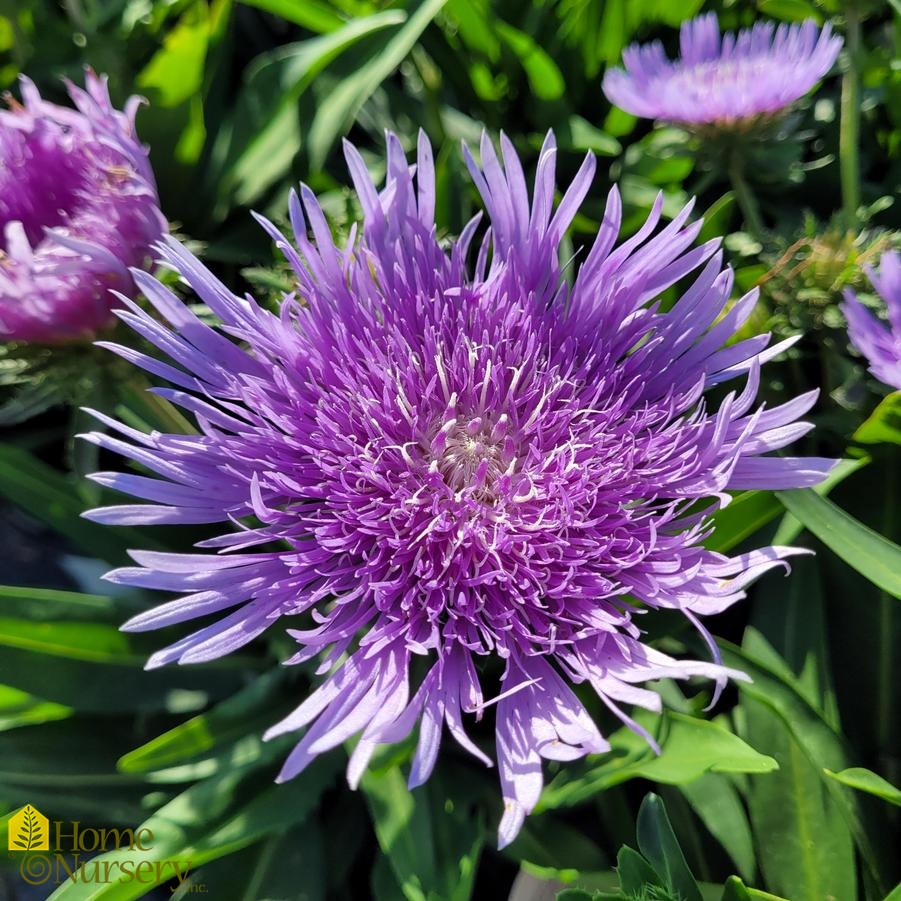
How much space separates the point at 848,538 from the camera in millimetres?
1018

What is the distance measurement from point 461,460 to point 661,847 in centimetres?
53

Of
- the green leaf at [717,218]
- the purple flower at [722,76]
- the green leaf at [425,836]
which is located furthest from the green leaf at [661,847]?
the purple flower at [722,76]

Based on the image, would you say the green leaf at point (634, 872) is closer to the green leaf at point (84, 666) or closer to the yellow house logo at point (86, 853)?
the yellow house logo at point (86, 853)

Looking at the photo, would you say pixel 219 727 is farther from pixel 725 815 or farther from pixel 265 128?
pixel 265 128

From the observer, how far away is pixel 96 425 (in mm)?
1280

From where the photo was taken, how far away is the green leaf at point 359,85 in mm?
1360

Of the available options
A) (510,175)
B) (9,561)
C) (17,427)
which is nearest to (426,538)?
(510,175)

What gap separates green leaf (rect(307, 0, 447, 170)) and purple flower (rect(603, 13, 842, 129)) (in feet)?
1.08

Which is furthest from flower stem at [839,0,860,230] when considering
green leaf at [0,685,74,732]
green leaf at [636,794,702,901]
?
green leaf at [0,685,74,732]

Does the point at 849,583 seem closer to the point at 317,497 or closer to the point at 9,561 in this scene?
the point at 317,497

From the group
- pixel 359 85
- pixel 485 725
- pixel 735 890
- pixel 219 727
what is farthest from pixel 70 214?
pixel 735 890

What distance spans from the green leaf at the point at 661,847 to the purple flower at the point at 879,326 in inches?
24.4

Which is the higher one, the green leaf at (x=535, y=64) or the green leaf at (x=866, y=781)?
the green leaf at (x=535, y=64)

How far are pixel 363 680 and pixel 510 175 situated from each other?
2.08 feet
